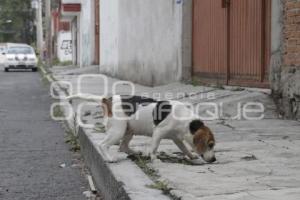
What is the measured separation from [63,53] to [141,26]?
96.6 feet

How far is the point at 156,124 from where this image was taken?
231 inches

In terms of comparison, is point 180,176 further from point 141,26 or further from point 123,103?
point 141,26

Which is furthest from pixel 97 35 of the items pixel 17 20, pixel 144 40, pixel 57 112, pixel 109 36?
pixel 17 20

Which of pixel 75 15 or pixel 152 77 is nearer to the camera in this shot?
pixel 152 77

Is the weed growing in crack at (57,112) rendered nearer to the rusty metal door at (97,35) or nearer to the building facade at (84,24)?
the rusty metal door at (97,35)

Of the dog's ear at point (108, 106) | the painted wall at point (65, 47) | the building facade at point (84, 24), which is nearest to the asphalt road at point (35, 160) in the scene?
the dog's ear at point (108, 106)

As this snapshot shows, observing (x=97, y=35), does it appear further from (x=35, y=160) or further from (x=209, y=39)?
(x=35, y=160)

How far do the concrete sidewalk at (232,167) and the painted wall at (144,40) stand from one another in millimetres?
5529

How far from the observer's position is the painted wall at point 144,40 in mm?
14594

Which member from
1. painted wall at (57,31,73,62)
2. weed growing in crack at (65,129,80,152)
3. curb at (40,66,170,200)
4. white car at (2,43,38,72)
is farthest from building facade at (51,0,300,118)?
painted wall at (57,31,73,62)

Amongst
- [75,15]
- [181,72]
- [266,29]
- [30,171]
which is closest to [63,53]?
[75,15]

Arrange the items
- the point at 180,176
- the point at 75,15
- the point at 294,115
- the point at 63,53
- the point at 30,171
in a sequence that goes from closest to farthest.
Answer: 1. the point at 180,176
2. the point at 30,171
3. the point at 294,115
4. the point at 75,15
5. the point at 63,53

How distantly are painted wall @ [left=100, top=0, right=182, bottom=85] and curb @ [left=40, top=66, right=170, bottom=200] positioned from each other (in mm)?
7702

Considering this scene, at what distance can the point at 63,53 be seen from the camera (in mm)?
46875
